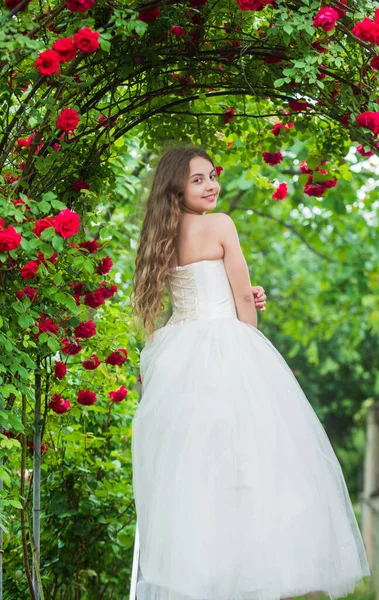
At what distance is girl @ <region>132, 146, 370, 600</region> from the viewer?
2.96 metres

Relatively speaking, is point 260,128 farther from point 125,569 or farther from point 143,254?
point 125,569

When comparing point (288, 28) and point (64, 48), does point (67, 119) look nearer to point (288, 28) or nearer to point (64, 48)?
point (64, 48)

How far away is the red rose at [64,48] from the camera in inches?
101

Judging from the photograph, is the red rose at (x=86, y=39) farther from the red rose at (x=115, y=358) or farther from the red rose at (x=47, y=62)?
the red rose at (x=115, y=358)

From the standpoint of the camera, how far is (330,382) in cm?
1925

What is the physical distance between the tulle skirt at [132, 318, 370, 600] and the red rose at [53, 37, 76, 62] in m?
1.26

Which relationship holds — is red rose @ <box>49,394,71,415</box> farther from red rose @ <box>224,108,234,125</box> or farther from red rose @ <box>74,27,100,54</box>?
red rose @ <box>74,27,100,54</box>

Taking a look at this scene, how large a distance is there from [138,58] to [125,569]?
284cm

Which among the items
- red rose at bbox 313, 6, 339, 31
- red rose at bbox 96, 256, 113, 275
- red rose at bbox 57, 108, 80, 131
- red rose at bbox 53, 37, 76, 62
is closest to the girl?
red rose at bbox 96, 256, 113, 275

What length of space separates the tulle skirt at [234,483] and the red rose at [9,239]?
0.96m

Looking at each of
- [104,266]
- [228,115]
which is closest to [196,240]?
[104,266]

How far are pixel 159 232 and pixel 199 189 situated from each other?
0.26 m

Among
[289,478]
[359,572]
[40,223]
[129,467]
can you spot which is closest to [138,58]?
[40,223]

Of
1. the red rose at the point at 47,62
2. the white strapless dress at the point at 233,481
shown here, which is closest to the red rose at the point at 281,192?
the white strapless dress at the point at 233,481
